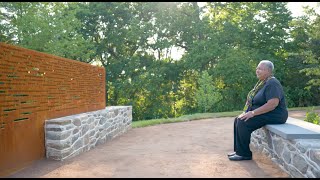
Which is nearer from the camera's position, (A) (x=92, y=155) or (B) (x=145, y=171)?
(B) (x=145, y=171)

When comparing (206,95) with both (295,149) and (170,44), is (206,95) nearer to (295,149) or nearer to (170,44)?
(170,44)

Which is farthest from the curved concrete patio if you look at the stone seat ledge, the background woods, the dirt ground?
the background woods

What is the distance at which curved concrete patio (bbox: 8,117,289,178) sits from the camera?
4246 mm

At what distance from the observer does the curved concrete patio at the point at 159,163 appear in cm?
425

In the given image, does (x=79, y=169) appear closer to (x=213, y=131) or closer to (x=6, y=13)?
(x=213, y=131)

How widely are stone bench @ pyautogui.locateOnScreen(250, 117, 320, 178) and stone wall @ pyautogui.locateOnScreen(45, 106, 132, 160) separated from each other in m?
3.45

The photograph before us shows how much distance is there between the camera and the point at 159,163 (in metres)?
4.89

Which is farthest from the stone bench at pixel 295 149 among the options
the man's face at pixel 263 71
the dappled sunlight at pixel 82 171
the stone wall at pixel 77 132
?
the stone wall at pixel 77 132

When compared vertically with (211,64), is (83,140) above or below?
below

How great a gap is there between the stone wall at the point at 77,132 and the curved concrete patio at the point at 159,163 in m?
0.16

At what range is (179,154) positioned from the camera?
5594 mm

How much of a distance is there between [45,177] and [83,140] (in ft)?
6.02

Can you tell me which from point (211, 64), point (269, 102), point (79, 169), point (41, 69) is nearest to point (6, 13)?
point (211, 64)

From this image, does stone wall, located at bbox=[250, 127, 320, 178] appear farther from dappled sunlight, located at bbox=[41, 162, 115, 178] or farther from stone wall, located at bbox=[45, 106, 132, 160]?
stone wall, located at bbox=[45, 106, 132, 160]
